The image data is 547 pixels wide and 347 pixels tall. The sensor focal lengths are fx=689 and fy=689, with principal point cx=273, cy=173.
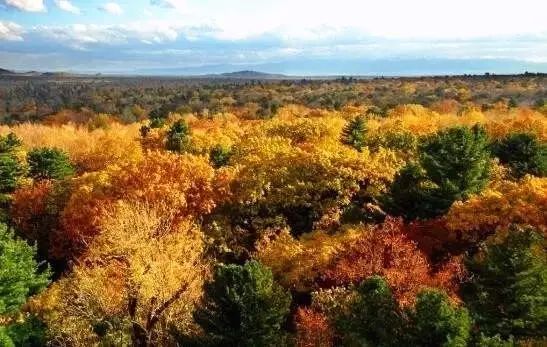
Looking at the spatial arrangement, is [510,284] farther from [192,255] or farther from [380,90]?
[380,90]

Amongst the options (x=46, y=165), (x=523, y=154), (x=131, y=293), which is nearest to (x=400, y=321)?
(x=131, y=293)

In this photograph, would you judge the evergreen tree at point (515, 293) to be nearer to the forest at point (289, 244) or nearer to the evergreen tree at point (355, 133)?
the forest at point (289, 244)

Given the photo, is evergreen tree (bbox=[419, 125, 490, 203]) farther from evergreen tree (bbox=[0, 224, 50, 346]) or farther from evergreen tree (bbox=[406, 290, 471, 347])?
evergreen tree (bbox=[0, 224, 50, 346])

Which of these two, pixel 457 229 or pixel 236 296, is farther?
pixel 457 229

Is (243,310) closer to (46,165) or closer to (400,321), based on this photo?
(400,321)

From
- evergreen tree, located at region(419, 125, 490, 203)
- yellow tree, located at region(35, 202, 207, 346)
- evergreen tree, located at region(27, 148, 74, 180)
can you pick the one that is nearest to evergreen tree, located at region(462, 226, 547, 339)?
evergreen tree, located at region(419, 125, 490, 203)

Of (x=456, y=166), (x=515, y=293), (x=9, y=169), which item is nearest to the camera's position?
(x=515, y=293)

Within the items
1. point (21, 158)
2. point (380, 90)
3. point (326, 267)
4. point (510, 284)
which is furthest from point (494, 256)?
point (380, 90)
